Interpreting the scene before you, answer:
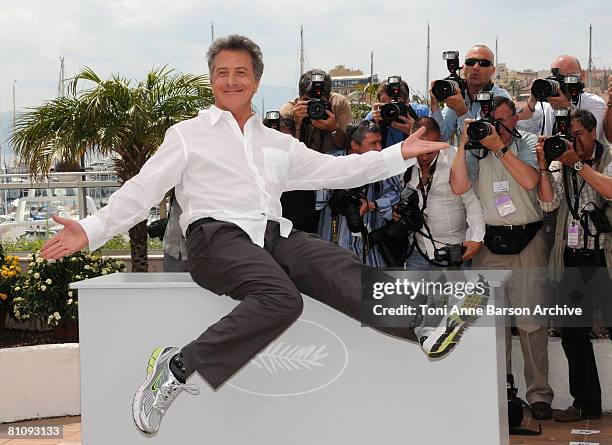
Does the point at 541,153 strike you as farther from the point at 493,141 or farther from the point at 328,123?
the point at 328,123

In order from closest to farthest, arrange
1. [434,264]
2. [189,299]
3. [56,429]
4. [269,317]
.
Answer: [269,317] → [189,299] → [434,264] → [56,429]

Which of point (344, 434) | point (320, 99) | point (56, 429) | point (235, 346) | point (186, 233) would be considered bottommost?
point (56, 429)

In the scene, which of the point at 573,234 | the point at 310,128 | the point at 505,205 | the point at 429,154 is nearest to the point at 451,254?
the point at 505,205

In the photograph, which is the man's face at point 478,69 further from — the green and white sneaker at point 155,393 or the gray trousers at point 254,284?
the green and white sneaker at point 155,393

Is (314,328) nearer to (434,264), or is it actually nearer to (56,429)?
(434,264)

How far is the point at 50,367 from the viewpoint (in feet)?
18.8

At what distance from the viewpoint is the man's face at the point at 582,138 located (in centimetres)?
488

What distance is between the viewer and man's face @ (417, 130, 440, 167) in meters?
4.80

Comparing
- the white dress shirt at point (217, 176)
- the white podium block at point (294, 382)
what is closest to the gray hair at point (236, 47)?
the white dress shirt at point (217, 176)

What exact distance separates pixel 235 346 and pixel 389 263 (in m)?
1.84

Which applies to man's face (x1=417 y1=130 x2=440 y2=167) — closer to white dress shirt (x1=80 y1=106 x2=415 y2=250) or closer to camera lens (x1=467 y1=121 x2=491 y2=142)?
camera lens (x1=467 y1=121 x2=491 y2=142)

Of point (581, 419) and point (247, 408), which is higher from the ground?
point (247, 408)

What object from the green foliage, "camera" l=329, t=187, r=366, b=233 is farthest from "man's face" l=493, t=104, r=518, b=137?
the green foliage

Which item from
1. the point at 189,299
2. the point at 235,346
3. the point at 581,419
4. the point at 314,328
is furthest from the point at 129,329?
the point at 581,419
